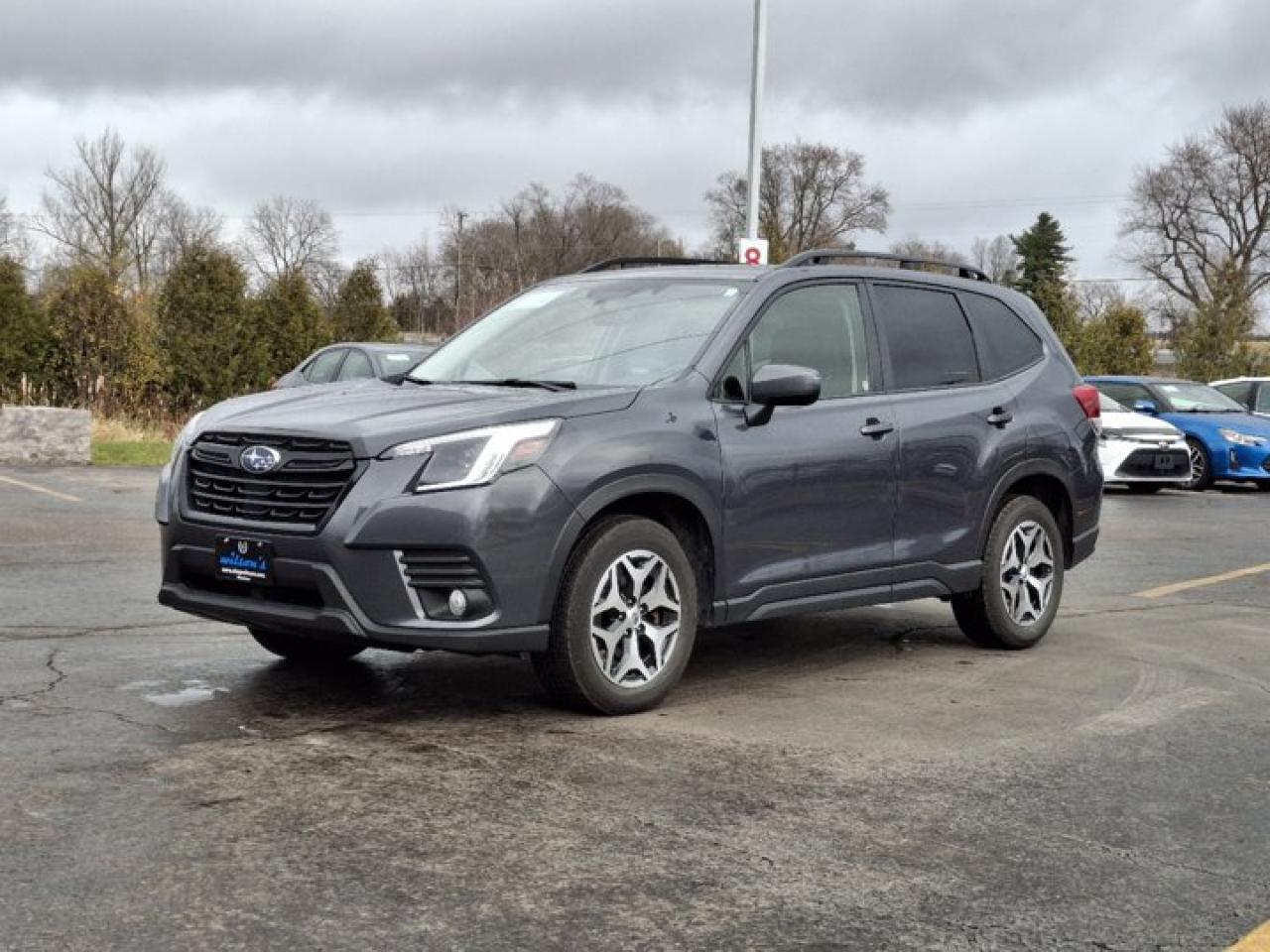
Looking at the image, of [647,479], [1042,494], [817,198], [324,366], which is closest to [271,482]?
[647,479]

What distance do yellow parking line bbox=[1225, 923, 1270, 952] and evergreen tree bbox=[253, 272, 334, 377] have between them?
23902mm

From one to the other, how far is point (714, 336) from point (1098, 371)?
3309 cm

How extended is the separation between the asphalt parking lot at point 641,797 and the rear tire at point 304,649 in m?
0.10

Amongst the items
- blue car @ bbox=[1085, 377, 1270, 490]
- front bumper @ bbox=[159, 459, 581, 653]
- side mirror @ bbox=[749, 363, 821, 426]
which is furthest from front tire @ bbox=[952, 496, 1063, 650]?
blue car @ bbox=[1085, 377, 1270, 490]

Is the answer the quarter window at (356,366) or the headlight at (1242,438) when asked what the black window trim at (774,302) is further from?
the headlight at (1242,438)

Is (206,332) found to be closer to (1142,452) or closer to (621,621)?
(1142,452)

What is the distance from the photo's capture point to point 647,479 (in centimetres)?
584

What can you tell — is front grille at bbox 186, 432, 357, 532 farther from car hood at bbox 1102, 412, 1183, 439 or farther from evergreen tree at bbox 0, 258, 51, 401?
evergreen tree at bbox 0, 258, 51, 401

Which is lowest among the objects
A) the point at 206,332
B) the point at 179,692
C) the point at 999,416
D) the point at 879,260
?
the point at 179,692

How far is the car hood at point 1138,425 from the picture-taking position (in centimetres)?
1973

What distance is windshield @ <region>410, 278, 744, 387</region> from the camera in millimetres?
6395

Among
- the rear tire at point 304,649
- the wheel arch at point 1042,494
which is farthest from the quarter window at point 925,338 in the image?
the rear tire at point 304,649

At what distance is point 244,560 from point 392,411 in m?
0.75

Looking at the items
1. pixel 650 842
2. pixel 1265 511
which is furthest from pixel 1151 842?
pixel 1265 511
